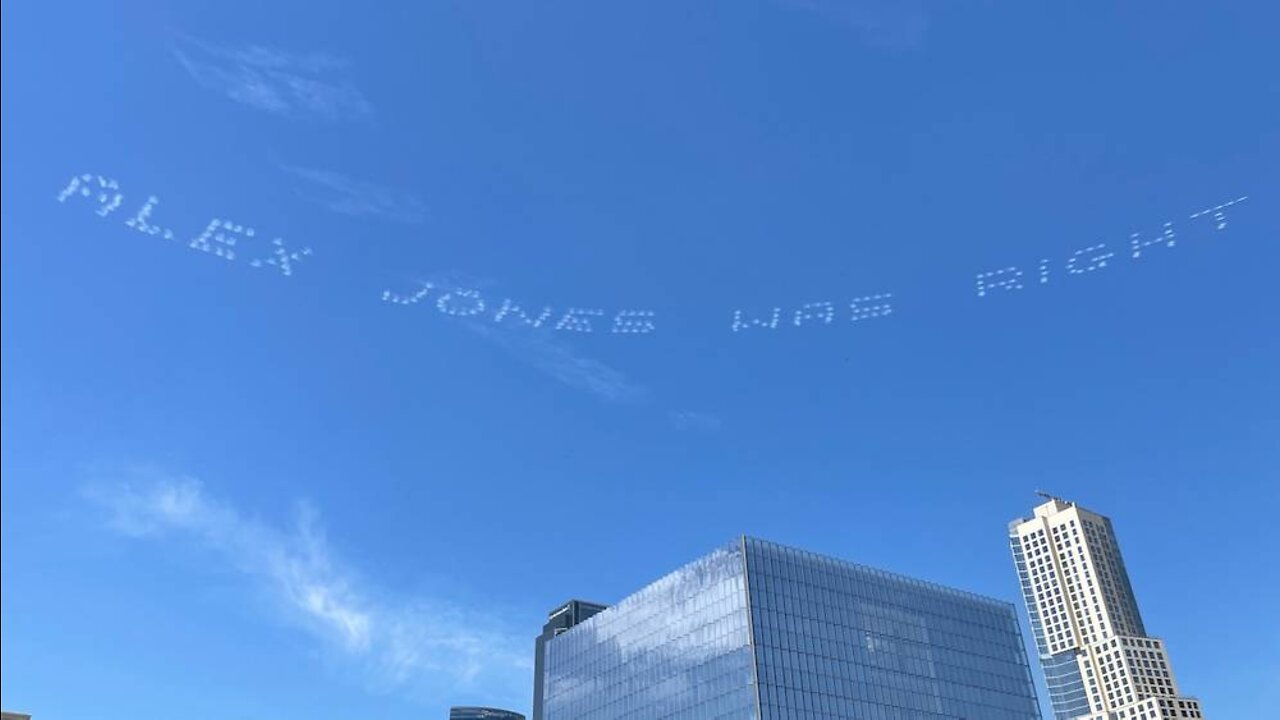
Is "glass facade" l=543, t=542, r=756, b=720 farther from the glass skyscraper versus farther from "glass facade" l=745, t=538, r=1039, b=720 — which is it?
"glass facade" l=745, t=538, r=1039, b=720

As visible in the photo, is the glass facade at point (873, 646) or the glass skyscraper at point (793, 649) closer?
the glass skyscraper at point (793, 649)

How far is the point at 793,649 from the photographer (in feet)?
401

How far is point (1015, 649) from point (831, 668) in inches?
1455

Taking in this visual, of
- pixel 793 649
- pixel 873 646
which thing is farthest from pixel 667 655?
pixel 873 646

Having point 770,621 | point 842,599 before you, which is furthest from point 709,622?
point 842,599

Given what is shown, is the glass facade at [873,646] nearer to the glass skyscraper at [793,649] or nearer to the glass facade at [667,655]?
the glass skyscraper at [793,649]

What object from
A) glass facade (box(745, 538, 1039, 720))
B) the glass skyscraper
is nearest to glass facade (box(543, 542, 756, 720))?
the glass skyscraper

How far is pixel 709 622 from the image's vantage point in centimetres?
12731

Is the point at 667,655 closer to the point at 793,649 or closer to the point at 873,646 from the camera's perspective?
the point at 793,649

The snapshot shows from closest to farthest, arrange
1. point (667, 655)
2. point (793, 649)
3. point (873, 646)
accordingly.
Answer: point (793, 649), point (873, 646), point (667, 655)

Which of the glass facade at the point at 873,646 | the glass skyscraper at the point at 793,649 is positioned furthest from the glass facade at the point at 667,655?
the glass facade at the point at 873,646

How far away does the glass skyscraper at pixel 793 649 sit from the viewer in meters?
120

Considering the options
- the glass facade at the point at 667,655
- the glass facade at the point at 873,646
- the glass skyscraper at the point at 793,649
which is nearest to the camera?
the glass skyscraper at the point at 793,649

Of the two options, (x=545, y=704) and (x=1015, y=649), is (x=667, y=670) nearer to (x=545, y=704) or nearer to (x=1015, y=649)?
(x=545, y=704)
